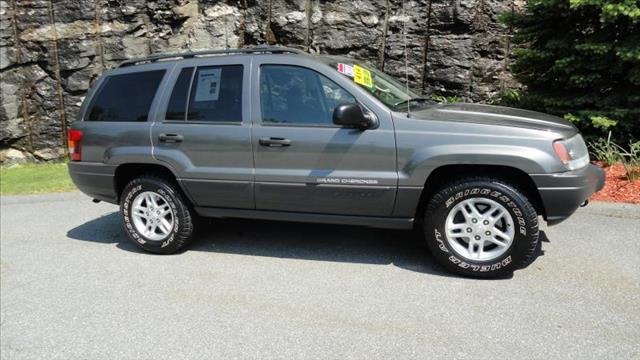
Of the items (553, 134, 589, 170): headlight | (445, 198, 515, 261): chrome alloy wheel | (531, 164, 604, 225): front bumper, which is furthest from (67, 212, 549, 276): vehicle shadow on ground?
(553, 134, 589, 170): headlight

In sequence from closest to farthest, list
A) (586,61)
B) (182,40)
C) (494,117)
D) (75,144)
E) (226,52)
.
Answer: (494,117)
(226,52)
(75,144)
(586,61)
(182,40)

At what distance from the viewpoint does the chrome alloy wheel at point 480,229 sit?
13.1 feet

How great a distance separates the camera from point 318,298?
153 inches

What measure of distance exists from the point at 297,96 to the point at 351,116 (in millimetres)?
635

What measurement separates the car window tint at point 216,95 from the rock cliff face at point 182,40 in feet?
21.8

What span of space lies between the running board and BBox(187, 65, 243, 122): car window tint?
2.83ft

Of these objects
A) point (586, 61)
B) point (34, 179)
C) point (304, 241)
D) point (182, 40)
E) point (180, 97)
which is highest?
point (182, 40)

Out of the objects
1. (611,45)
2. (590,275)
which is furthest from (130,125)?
(611,45)

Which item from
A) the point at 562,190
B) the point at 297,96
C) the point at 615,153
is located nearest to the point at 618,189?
the point at 615,153

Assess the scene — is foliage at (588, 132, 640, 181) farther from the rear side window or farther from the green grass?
the green grass

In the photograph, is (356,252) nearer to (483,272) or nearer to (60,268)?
(483,272)

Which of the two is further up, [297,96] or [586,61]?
[586,61]

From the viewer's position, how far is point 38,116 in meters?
12.2

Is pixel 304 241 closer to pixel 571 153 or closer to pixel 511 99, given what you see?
pixel 571 153
